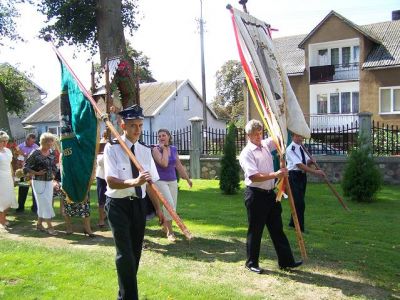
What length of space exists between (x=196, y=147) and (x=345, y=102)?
14729mm

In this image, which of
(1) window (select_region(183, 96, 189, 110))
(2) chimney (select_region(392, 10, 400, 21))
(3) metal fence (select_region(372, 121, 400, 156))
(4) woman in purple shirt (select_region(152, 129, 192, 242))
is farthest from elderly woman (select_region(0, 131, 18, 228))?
(1) window (select_region(183, 96, 189, 110))

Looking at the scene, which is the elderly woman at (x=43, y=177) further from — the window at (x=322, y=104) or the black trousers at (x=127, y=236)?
the window at (x=322, y=104)

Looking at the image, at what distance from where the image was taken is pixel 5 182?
30.1ft

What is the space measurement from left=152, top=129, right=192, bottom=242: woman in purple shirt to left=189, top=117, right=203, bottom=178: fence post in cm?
911

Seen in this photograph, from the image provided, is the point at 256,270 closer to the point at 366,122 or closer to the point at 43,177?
the point at 43,177

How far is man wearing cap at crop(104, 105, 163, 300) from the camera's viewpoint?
4480 millimetres

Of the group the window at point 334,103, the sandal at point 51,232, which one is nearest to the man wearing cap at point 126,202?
the sandal at point 51,232

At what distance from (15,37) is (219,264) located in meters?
19.4

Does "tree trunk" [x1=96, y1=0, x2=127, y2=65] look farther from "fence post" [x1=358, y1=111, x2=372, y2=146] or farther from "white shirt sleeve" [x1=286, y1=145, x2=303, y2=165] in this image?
"fence post" [x1=358, y1=111, x2=372, y2=146]

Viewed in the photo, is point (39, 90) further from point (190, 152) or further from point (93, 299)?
point (93, 299)

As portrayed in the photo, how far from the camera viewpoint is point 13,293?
17.0 ft

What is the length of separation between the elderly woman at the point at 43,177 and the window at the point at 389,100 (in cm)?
2214

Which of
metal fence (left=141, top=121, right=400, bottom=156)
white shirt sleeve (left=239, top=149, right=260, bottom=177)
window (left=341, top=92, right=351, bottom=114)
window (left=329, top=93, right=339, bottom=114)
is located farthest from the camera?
window (left=329, top=93, right=339, bottom=114)

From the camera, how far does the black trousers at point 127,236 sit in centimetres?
447
